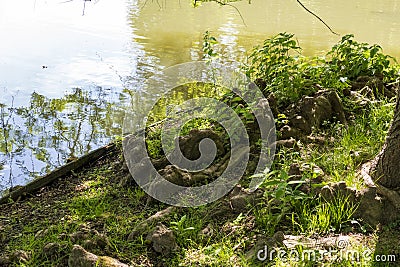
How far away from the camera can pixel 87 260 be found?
9.16 feet

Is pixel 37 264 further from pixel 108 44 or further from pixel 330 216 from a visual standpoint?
pixel 108 44

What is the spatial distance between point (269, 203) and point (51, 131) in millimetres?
3554

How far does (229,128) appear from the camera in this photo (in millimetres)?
4031

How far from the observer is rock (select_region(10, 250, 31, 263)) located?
307 centimetres

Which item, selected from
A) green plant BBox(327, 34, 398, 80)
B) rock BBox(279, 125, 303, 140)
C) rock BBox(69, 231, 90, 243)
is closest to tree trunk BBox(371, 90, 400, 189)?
rock BBox(279, 125, 303, 140)

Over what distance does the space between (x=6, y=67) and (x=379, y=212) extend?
23.4 feet

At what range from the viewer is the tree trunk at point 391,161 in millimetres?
2949

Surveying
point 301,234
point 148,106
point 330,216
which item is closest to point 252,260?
point 301,234

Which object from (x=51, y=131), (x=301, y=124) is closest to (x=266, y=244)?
(x=301, y=124)

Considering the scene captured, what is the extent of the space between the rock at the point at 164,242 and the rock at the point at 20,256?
805 millimetres

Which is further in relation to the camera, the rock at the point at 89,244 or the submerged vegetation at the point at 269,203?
the rock at the point at 89,244

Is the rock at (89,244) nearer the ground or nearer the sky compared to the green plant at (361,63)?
nearer the ground

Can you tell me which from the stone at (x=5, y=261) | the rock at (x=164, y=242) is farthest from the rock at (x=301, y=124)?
the stone at (x=5, y=261)

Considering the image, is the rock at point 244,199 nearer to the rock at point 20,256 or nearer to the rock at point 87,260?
the rock at point 87,260
